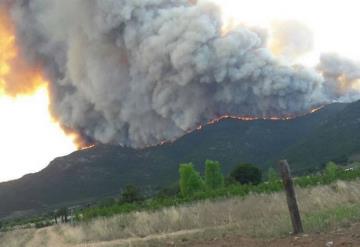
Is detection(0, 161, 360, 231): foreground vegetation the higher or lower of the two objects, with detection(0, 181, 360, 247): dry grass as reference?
higher

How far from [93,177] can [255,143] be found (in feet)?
133

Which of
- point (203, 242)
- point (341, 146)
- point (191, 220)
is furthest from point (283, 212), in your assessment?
point (341, 146)

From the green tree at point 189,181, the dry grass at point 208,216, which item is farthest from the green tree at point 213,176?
the dry grass at point 208,216

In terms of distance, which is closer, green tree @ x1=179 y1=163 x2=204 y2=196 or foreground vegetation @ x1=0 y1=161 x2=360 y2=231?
foreground vegetation @ x1=0 y1=161 x2=360 y2=231

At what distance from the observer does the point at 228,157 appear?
131 metres

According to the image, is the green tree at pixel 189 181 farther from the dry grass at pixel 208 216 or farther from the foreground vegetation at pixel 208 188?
the dry grass at pixel 208 216

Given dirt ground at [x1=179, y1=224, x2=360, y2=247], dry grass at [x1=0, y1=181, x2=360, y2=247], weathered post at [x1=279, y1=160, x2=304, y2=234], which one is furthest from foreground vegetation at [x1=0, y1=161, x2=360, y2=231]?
weathered post at [x1=279, y1=160, x2=304, y2=234]

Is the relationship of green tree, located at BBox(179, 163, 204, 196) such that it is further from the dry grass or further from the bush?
the dry grass

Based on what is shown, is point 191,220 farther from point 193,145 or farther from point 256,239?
point 193,145

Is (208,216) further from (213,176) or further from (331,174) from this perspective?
(213,176)

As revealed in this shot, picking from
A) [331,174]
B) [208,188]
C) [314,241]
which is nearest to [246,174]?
[208,188]

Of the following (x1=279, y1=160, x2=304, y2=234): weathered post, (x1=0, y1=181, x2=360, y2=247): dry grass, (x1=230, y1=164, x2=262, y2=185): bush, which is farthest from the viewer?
(x1=230, y1=164, x2=262, y2=185): bush

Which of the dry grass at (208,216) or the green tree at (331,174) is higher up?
the green tree at (331,174)

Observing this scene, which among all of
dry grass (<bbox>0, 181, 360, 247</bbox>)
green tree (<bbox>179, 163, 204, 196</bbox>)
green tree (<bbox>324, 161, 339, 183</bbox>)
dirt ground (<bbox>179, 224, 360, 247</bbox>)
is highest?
green tree (<bbox>179, 163, 204, 196</bbox>)
